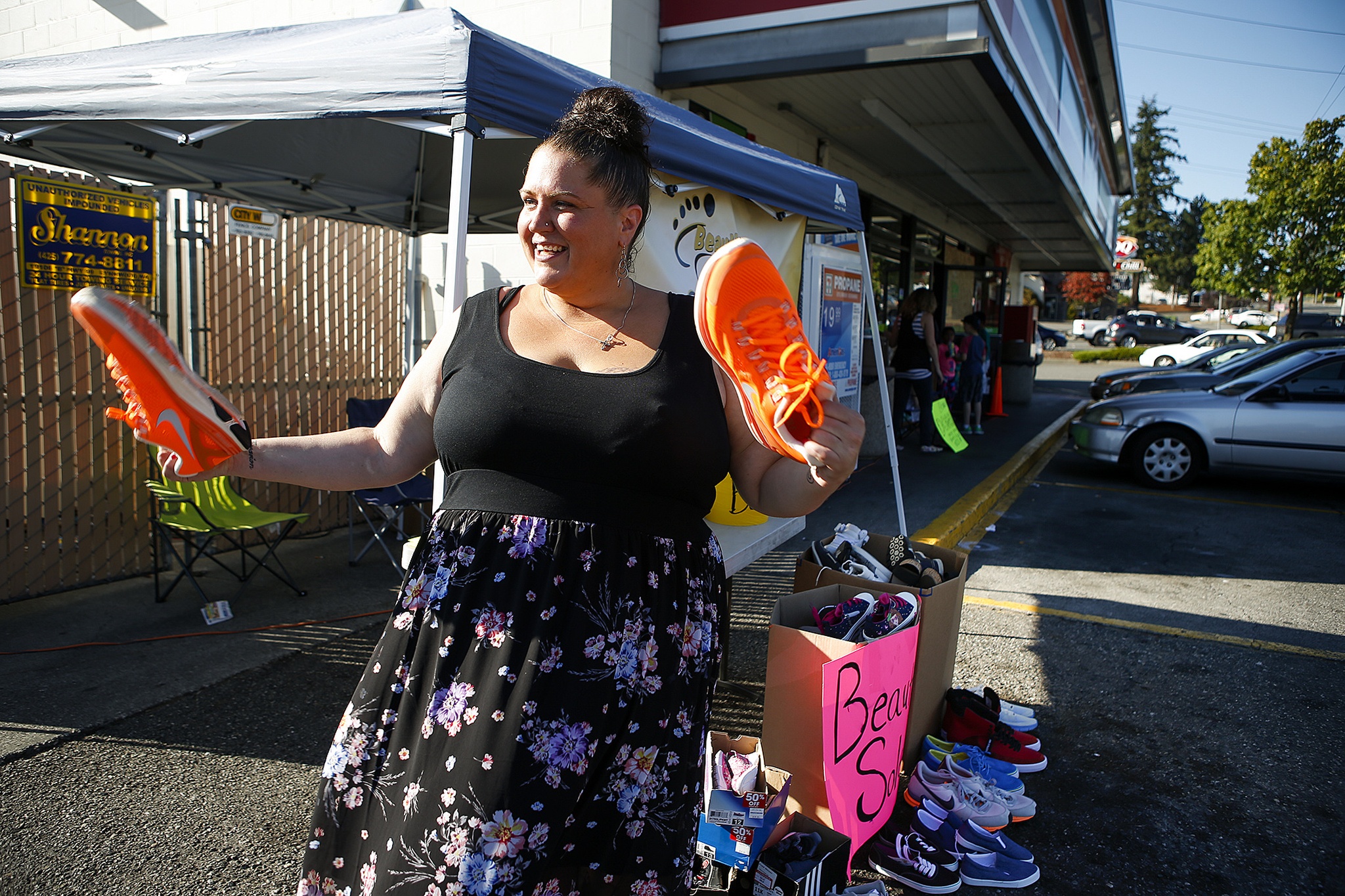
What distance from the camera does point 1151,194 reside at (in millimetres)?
63906

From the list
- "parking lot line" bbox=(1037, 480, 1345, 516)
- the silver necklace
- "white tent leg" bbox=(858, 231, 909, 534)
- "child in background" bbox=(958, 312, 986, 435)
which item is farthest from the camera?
"child in background" bbox=(958, 312, 986, 435)

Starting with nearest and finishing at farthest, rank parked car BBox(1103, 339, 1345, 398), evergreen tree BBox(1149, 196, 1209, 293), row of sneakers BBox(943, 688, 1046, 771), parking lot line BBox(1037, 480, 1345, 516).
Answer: row of sneakers BBox(943, 688, 1046, 771) < parking lot line BBox(1037, 480, 1345, 516) < parked car BBox(1103, 339, 1345, 398) < evergreen tree BBox(1149, 196, 1209, 293)

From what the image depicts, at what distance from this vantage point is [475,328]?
162 centimetres

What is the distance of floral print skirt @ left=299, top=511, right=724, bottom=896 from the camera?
133 centimetres

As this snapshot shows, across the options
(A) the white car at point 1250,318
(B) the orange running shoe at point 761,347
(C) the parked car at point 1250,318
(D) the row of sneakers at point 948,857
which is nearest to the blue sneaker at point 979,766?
(D) the row of sneakers at point 948,857

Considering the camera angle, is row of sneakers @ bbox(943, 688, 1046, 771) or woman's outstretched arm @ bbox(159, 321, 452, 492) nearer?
woman's outstretched arm @ bbox(159, 321, 452, 492)

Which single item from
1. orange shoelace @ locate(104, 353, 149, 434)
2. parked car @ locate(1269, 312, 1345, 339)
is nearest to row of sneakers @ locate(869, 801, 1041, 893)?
orange shoelace @ locate(104, 353, 149, 434)

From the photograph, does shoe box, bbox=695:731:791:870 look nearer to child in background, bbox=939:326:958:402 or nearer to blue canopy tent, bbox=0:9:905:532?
blue canopy tent, bbox=0:9:905:532

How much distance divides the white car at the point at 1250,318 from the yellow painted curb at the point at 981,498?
44.0 m

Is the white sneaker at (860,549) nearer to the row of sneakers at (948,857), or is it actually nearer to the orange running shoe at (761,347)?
the row of sneakers at (948,857)

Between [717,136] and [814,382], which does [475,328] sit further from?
[717,136]

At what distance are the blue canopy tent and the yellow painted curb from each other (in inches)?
68.4

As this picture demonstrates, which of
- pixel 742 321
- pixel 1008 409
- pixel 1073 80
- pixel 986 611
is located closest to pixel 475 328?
pixel 742 321

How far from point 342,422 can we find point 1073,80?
35.2 feet
